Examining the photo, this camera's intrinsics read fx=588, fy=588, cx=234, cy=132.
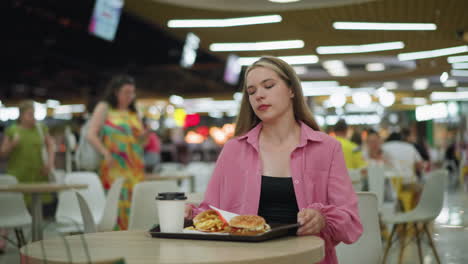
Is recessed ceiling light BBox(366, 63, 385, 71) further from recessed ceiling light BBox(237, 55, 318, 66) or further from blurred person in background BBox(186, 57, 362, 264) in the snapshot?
blurred person in background BBox(186, 57, 362, 264)

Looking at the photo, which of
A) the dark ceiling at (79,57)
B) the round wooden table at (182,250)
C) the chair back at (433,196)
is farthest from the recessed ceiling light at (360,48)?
the round wooden table at (182,250)

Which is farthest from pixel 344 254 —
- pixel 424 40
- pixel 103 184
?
pixel 424 40

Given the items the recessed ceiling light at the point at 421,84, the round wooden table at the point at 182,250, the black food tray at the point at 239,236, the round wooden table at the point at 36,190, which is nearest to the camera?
the round wooden table at the point at 182,250

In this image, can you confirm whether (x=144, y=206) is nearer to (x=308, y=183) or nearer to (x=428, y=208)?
(x=308, y=183)

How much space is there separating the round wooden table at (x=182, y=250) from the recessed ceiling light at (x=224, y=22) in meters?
7.30

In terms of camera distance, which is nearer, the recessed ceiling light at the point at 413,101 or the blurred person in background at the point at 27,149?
the blurred person in background at the point at 27,149

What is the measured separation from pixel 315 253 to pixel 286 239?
202 mm

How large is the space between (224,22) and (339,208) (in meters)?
7.43

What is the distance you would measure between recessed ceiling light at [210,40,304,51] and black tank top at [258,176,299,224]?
895 cm

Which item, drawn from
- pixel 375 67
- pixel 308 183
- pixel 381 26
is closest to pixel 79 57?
pixel 375 67

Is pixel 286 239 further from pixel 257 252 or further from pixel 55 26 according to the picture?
pixel 55 26

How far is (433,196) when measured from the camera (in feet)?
17.3

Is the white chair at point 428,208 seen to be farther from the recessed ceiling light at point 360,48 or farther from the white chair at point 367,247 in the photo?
the recessed ceiling light at point 360,48

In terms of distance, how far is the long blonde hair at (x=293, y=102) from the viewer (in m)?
2.34
